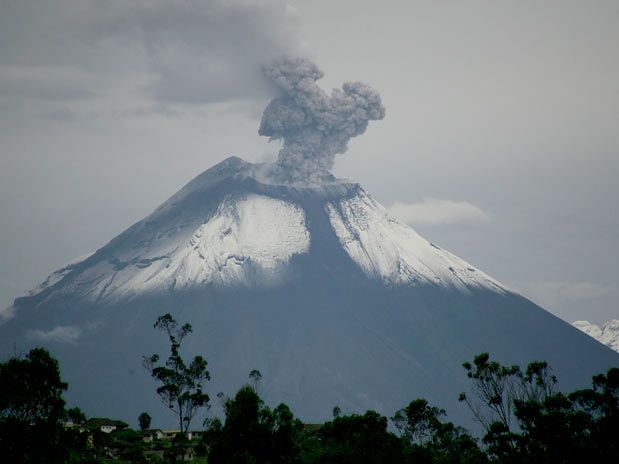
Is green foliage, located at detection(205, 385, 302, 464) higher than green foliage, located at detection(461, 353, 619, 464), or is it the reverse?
green foliage, located at detection(461, 353, 619, 464)

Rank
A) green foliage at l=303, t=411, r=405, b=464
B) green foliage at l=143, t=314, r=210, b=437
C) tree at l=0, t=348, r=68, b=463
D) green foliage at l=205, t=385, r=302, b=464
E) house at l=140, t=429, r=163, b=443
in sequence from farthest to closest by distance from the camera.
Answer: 1. house at l=140, t=429, r=163, b=443
2. green foliage at l=143, t=314, r=210, b=437
3. green foliage at l=303, t=411, r=405, b=464
4. green foliage at l=205, t=385, r=302, b=464
5. tree at l=0, t=348, r=68, b=463

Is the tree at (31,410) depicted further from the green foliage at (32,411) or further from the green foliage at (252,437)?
the green foliage at (252,437)

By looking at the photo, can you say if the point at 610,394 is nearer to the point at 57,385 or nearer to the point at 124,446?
the point at 57,385

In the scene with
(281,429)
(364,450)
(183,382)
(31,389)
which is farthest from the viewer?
(183,382)

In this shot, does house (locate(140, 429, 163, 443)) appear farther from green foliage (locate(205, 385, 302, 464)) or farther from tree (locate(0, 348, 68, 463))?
green foliage (locate(205, 385, 302, 464))

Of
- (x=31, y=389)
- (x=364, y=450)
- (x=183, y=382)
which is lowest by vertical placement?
(x=364, y=450)

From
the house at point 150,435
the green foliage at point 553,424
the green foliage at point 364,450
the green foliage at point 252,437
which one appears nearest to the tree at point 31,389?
the green foliage at point 252,437

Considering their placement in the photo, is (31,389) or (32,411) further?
(32,411)

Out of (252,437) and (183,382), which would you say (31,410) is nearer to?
(252,437)

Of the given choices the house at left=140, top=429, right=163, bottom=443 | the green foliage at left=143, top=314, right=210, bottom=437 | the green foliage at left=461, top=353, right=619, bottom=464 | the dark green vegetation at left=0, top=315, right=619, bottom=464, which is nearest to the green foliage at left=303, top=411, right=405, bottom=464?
the dark green vegetation at left=0, top=315, right=619, bottom=464

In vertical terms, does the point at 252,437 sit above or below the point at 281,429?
below

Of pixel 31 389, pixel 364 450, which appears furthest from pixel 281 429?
pixel 31 389
